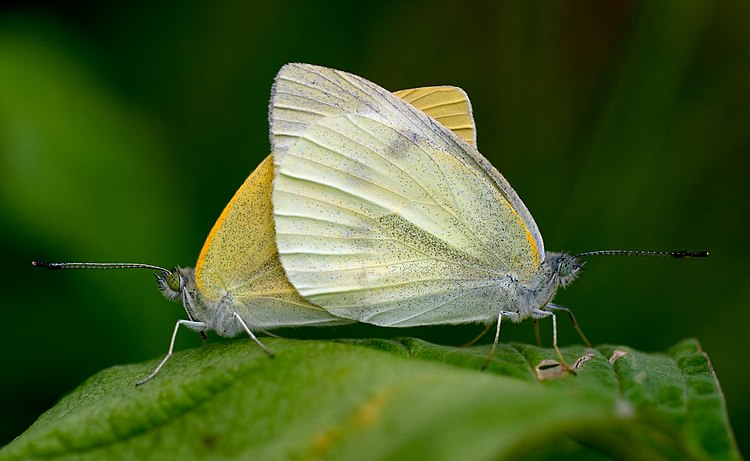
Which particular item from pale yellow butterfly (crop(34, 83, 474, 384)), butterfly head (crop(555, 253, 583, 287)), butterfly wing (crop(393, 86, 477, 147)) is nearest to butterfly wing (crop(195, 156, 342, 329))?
pale yellow butterfly (crop(34, 83, 474, 384))

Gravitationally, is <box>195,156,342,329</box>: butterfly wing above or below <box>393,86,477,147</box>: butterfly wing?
below

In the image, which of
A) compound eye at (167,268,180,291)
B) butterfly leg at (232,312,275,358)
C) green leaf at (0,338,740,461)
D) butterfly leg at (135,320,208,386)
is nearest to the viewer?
green leaf at (0,338,740,461)

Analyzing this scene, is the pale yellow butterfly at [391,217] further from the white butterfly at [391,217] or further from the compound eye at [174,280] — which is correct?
the compound eye at [174,280]

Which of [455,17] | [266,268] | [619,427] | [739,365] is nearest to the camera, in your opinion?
[619,427]

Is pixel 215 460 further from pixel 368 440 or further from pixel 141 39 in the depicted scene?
pixel 141 39

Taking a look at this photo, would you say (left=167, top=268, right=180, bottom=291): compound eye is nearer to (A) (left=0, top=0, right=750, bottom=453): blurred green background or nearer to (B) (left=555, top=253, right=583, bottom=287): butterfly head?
(A) (left=0, top=0, right=750, bottom=453): blurred green background

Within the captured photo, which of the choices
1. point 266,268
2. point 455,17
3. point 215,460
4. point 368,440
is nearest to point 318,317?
point 266,268
